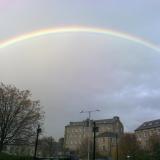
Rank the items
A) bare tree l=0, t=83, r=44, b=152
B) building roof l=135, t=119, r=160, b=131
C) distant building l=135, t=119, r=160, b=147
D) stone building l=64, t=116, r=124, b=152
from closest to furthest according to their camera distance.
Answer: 1. bare tree l=0, t=83, r=44, b=152
2. distant building l=135, t=119, r=160, b=147
3. building roof l=135, t=119, r=160, b=131
4. stone building l=64, t=116, r=124, b=152

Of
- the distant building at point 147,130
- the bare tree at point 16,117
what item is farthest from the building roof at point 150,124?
the bare tree at point 16,117

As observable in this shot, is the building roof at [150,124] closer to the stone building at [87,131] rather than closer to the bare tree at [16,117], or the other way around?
the stone building at [87,131]

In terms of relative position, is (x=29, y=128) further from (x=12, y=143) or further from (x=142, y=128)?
(x=142, y=128)

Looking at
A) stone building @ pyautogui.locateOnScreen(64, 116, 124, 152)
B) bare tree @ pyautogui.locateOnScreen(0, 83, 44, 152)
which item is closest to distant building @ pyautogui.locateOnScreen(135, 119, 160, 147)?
stone building @ pyautogui.locateOnScreen(64, 116, 124, 152)

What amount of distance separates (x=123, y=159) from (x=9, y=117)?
177 ft

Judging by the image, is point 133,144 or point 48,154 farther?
point 48,154

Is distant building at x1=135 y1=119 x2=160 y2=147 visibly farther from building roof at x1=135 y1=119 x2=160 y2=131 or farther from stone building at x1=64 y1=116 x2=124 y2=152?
stone building at x1=64 y1=116 x2=124 y2=152

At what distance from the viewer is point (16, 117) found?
50.2m

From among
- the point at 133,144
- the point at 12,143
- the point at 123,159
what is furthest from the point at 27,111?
the point at 133,144

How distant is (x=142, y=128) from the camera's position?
161 m

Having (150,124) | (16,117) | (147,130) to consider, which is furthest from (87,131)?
(16,117)

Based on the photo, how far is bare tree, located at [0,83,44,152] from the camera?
4962 cm

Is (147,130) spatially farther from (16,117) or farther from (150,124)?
(16,117)

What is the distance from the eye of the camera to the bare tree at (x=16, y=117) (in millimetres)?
49625
